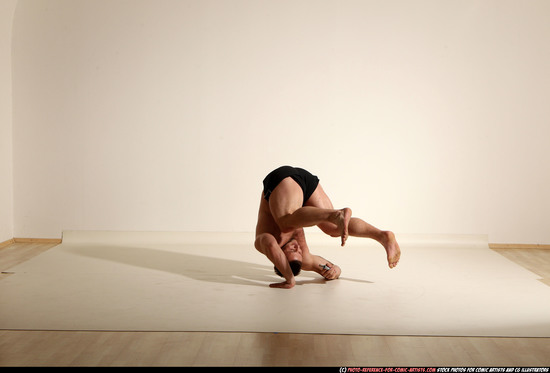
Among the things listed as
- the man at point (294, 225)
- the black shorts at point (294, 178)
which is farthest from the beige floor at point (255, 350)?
the black shorts at point (294, 178)

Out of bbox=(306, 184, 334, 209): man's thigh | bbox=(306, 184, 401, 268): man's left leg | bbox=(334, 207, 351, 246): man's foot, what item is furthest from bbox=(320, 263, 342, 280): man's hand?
bbox=(334, 207, 351, 246): man's foot

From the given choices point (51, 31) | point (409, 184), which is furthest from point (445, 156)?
point (51, 31)

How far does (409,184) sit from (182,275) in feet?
7.74

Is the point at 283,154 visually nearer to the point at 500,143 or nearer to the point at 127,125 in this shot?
the point at 127,125

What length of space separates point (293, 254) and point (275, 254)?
153 mm

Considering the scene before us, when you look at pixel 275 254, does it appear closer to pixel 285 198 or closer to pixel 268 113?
pixel 285 198

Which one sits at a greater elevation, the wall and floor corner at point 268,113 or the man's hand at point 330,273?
the wall and floor corner at point 268,113

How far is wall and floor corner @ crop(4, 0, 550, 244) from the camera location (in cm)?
570

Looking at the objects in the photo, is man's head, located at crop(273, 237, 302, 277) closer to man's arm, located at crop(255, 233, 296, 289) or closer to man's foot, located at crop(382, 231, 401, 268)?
man's arm, located at crop(255, 233, 296, 289)

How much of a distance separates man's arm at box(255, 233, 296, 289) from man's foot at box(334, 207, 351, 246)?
0.55 m

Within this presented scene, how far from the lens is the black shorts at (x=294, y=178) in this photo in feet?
13.6

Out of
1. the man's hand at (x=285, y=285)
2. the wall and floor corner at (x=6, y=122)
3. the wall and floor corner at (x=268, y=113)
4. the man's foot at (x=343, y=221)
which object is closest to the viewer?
the man's foot at (x=343, y=221)

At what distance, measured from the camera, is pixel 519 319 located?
3.50 meters

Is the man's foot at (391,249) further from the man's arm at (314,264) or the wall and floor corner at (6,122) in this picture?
the wall and floor corner at (6,122)
